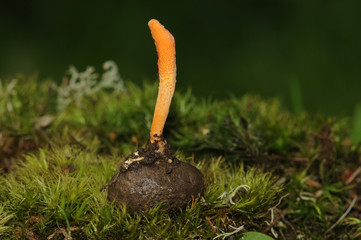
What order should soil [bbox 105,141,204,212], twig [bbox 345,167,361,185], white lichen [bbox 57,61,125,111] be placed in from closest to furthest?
soil [bbox 105,141,204,212]
twig [bbox 345,167,361,185]
white lichen [bbox 57,61,125,111]

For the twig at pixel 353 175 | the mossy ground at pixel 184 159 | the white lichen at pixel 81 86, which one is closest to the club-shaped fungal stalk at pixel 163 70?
the mossy ground at pixel 184 159

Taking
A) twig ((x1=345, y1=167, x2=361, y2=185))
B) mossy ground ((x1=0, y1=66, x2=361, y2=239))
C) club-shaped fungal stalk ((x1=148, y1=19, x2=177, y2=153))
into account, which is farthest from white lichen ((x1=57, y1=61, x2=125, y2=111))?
twig ((x1=345, y1=167, x2=361, y2=185))

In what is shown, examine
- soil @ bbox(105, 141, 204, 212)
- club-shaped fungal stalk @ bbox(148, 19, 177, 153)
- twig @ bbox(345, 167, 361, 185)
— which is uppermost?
club-shaped fungal stalk @ bbox(148, 19, 177, 153)

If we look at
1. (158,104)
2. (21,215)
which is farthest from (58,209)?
(158,104)

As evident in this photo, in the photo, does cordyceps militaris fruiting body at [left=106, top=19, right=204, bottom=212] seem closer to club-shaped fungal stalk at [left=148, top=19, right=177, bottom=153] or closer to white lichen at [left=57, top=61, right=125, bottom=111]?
club-shaped fungal stalk at [left=148, top=19, right=177, bottom=153]

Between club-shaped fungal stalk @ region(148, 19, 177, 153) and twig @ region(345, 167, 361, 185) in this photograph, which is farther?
twig @ region(345, 167, 361, 185)

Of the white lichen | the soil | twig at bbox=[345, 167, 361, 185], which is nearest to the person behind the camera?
the soil

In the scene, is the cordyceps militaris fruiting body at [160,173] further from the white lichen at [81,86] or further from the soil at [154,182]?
the white lichen at [81,86]

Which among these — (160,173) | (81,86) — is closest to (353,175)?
(160,173)
